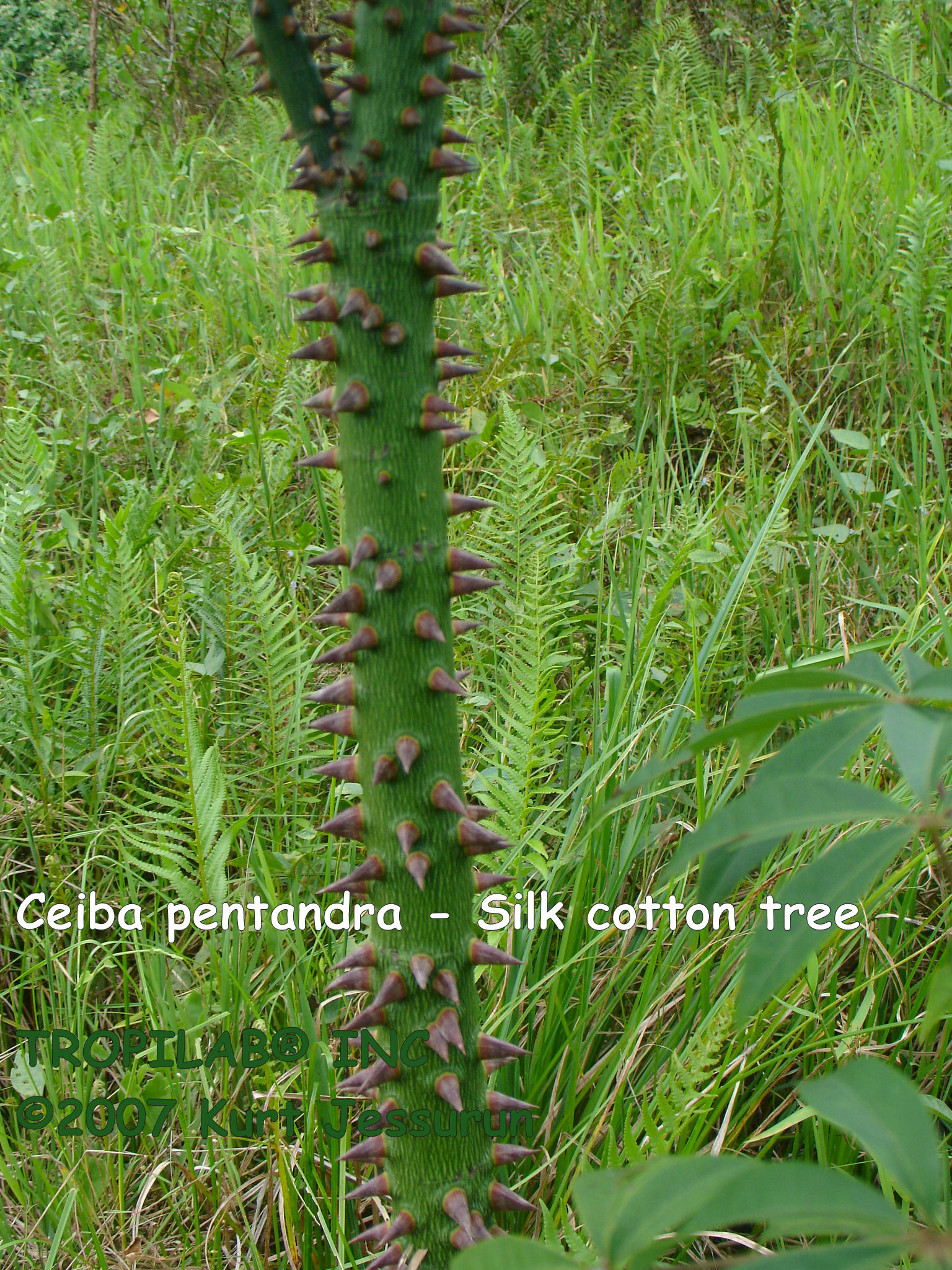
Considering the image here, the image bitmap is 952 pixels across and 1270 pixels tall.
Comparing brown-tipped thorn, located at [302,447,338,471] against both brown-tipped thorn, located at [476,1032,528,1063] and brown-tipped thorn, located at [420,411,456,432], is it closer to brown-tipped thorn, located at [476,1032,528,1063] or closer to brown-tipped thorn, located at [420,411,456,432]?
brown-tipped thorn, located at [420,411,456,432]

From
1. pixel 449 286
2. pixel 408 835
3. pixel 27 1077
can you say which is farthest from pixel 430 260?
pixel 27 1077

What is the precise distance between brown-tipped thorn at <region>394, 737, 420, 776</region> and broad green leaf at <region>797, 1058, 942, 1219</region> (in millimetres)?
450

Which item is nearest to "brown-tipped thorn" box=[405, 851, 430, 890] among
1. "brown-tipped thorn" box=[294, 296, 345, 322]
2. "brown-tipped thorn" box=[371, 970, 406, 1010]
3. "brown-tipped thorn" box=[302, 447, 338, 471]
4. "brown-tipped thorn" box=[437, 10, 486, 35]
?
"brown-tipped thorn" box=[371, 970, 406, 1010]

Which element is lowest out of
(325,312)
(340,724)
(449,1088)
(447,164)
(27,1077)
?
(27,1077)

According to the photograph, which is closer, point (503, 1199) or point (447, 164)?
point (447, 164)

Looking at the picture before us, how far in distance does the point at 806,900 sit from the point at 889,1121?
0.33ft

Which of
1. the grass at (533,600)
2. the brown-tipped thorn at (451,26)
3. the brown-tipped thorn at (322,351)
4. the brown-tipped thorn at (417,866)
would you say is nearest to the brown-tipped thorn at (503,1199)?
the grass at (533,600)

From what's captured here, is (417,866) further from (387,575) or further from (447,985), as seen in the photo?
(387,575)

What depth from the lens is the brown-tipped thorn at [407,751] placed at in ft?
2.76

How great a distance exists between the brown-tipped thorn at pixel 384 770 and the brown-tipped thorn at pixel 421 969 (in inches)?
6.6

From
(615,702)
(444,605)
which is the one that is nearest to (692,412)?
(615,702)

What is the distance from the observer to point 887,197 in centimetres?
315

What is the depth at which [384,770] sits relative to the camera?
0.85m

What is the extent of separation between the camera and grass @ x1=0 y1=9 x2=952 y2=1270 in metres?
1.41
